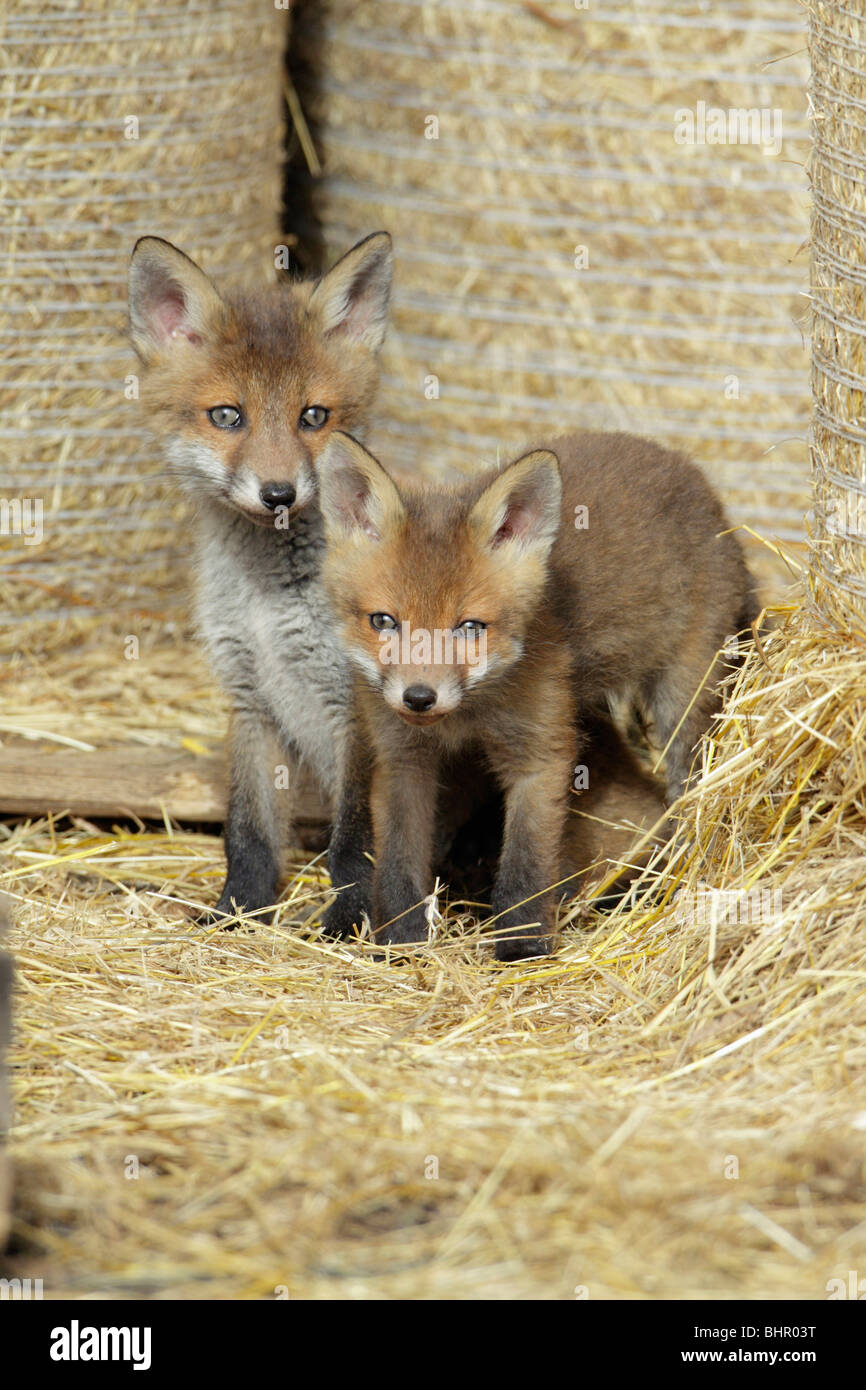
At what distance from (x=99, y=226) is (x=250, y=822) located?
7.78ft

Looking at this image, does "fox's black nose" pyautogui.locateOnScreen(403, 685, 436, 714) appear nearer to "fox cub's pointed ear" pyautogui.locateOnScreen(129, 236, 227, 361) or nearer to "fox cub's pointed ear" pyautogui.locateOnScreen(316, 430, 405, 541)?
"fox cub's pointed ear" pyautogui.locateOnScreen(316, 430, 405, 541)

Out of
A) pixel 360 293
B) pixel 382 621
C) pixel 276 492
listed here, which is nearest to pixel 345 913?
pixel 382 621

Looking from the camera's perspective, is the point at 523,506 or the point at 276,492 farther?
→ the point at 276,492

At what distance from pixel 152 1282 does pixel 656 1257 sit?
83 centimetres

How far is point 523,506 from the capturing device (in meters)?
3.99

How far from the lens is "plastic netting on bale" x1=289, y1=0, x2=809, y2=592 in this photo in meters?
5.90

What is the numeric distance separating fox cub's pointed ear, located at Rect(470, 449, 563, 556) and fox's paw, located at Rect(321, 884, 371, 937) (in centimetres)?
114

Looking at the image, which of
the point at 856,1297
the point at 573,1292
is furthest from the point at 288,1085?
the point at 856,1297

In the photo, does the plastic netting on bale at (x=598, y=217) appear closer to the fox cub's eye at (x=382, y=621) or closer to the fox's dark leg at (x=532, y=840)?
the fox's dark leg at (x=532, y=840)

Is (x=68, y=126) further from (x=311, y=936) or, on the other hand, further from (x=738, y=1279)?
(x=738, y=1279)

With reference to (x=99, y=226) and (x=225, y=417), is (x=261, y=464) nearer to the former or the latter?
(x=225, y=417)

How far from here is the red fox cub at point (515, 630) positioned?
12.7ft

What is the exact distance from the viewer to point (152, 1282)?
2.67 meters

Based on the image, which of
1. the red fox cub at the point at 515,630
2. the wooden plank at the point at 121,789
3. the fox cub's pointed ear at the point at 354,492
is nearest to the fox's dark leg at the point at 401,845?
the red fox cub at the point at 515,630
